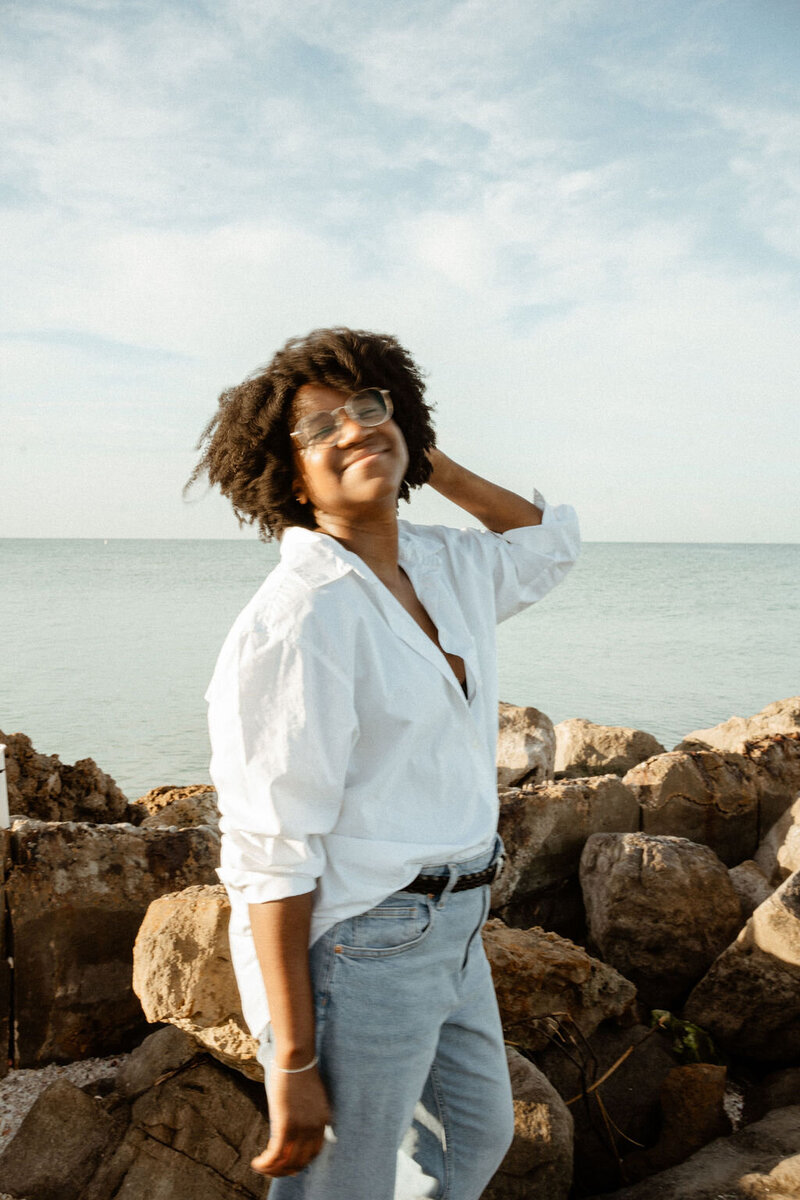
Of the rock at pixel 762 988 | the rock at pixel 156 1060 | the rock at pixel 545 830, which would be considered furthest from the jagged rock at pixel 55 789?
the rock at pixel 762 988

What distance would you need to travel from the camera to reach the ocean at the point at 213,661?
13.8m

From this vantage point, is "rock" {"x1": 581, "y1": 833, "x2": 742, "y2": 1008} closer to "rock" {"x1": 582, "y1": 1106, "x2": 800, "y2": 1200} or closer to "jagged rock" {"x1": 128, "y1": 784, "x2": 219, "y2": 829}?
"rock" {"x1": 582, "y1": 1106, "x2": 800, "y2": 1200}

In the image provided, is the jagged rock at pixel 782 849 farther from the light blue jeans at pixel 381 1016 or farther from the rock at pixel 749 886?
the light blue jeans at pixel 381 1016

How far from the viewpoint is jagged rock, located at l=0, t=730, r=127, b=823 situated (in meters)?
4.59

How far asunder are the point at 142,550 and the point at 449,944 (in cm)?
9205

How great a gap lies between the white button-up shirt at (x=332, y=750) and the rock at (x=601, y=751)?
17.3 feet

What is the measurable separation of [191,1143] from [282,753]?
1.71 metres

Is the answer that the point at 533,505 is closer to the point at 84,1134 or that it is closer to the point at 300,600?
the point at 300,600

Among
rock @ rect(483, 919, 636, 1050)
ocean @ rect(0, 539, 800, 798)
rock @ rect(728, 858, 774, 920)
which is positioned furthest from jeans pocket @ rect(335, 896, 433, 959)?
ocean @ rect(0, 539, 800, 798)

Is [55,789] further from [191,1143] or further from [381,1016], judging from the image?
[381,1016]

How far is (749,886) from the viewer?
4.41m

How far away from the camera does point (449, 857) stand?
71.0 inches

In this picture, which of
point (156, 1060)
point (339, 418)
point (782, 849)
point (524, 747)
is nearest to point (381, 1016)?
point (339, 418)

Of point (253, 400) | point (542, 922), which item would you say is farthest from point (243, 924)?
point (542, 922)
